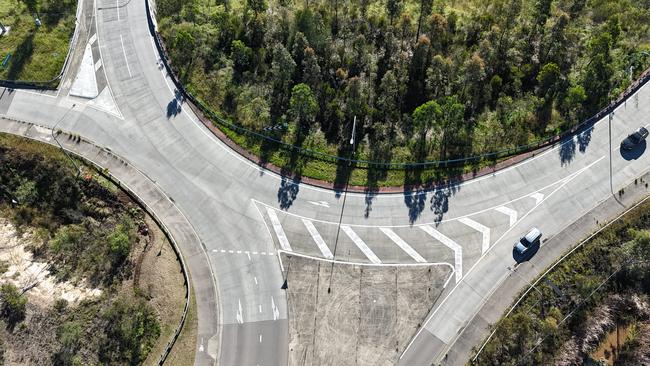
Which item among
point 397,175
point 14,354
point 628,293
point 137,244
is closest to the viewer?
point 14,354

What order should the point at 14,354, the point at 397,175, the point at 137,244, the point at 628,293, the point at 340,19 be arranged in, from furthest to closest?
1. the point at 340,19
2. the point at 397,175
3. the point at 137,244
4. the point at 628,293
5. the point at 14,354

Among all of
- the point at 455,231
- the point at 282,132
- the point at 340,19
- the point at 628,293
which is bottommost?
the point at 628,293

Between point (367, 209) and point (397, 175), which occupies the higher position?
point (397, 175)

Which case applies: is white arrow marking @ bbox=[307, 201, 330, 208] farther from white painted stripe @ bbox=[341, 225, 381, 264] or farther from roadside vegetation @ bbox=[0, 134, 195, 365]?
roadside vegetation @ bbox=[0, 134, 195, 365]

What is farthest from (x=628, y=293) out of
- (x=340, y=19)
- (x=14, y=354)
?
Result: (x=14, y=354)

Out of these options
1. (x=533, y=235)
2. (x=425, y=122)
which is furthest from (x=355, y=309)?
(x=425, y=122)

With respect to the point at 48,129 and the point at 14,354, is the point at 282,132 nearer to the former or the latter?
the point at 48,129

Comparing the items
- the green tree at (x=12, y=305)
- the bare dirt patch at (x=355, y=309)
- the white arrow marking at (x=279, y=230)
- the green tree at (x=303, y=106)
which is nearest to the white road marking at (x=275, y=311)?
the bare dirt patch at (x=355, y=309)

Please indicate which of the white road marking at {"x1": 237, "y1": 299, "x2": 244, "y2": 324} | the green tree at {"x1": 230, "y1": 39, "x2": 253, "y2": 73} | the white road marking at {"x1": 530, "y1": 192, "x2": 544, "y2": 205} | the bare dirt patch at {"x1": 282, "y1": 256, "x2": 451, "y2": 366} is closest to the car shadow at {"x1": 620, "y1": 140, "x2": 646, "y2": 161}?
the white road marking at {"x1": 530, "y1": 192, "x2": 544, "y2": 205}
